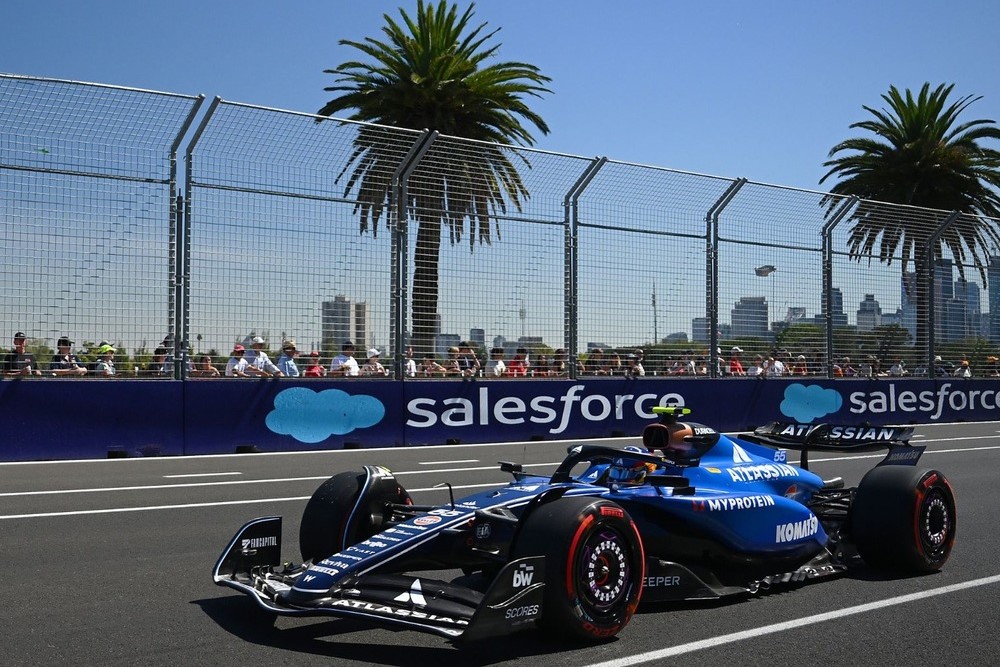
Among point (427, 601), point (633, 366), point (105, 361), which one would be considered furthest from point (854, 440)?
point (633, 366)

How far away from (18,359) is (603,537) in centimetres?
976

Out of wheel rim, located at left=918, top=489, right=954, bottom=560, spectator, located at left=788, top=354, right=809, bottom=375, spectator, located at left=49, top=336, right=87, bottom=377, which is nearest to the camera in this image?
wheel rim, located at left=918, top=489, right=954, bottom=560

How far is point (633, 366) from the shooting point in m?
18.2

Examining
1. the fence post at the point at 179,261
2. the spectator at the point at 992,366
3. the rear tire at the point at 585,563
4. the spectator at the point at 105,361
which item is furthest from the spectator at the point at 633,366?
the rear tire at the point at 585,563

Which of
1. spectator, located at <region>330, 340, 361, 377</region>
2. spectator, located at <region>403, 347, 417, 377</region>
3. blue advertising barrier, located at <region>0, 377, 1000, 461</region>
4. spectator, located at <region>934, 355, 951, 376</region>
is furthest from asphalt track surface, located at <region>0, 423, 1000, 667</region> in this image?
spectator, located at <region>934, 355, 951, 376</region>

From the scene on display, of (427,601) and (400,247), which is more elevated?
(400,247)

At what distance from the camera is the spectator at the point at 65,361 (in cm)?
1297

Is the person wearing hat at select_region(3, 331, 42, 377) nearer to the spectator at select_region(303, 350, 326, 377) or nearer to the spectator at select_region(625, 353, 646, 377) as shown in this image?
the spectator at select_region(303, 350, 326, 377)

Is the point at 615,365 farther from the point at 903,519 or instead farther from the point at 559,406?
the point at 903,519

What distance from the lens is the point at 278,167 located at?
14.5 meters

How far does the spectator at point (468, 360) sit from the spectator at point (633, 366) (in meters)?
3.12

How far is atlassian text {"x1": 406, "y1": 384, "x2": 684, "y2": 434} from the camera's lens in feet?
51.8

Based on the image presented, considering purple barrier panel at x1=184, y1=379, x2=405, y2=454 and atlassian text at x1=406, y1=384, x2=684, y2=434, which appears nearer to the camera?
purple barrier panel at x1=184, y1=379, x2=405, y2=454

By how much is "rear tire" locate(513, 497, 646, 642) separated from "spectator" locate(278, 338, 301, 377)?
9898 millimetres
